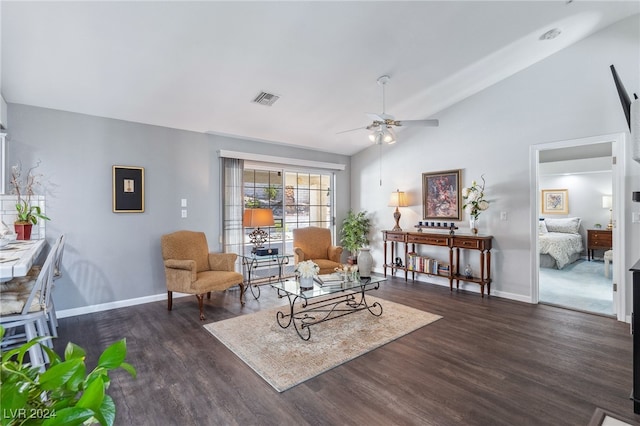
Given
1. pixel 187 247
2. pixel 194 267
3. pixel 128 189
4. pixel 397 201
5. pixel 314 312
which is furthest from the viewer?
pixel 397 201

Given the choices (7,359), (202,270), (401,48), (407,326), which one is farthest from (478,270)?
(7,359)

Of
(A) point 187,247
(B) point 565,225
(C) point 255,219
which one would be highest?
(C) point 255,219

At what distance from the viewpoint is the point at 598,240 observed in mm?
7125

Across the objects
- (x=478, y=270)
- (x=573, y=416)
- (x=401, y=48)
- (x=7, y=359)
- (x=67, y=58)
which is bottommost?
(x=573, y=416)

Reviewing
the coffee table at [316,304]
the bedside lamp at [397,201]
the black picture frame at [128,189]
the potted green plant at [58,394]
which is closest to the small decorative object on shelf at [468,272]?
the bedside lamp at [397,201]

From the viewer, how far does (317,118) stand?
481 centimetres

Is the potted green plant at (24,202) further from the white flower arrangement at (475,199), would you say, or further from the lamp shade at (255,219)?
the white flower arrangement at (475,199)

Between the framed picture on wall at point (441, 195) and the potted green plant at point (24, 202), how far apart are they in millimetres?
5225

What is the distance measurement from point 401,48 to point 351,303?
3139 mm

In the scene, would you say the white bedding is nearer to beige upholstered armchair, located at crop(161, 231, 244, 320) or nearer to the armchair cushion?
beige upholstered armchair, located at crop(161, 231, 244, 320)

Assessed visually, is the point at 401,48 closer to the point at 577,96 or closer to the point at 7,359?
the point at 577,96

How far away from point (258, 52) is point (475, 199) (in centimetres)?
363

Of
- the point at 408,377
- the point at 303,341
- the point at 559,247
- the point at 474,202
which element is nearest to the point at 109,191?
the point at 303,341

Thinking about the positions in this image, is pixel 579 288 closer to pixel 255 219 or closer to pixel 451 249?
pixel 451 249
